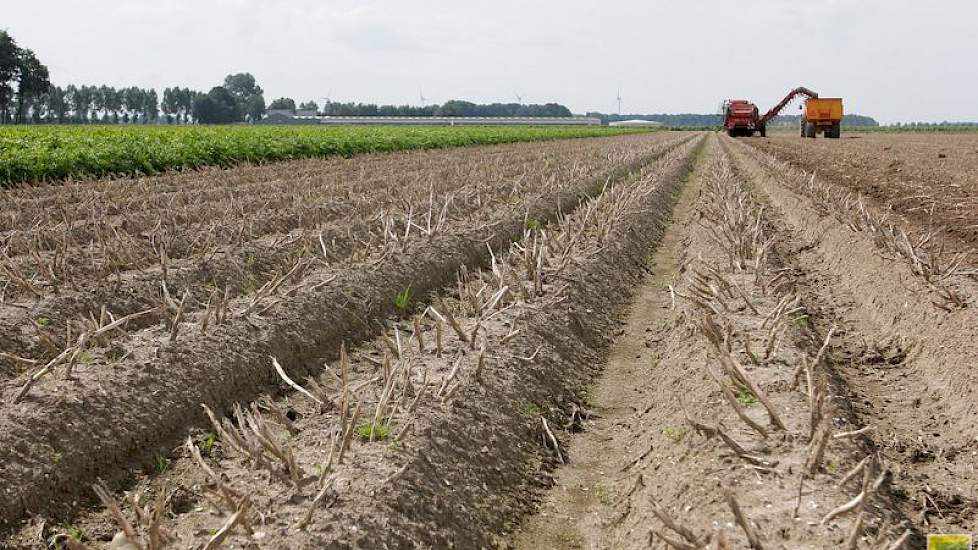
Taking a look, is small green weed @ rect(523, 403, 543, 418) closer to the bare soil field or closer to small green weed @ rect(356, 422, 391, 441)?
small green weed @ rect(356, 422, 391, 441)

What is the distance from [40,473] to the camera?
4.31 meters

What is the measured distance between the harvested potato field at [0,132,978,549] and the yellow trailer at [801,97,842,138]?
142 ft

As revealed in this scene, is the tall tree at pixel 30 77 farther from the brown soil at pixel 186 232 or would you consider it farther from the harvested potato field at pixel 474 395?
the harvested potato field at pixel 474 395

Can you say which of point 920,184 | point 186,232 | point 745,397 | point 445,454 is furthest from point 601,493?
point 920,184

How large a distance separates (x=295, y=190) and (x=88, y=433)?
10080 mm

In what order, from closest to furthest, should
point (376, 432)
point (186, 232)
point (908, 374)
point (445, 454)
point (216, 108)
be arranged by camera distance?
point (376, 432), point (445, 454), point (908, 374), point (186, 232), point (216, 108)

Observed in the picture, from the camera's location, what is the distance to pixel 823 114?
164 ft

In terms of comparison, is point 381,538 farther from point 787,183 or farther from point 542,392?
point 787,183

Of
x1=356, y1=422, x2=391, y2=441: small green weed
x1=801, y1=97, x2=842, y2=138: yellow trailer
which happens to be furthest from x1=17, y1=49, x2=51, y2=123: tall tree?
x1=356, y1=422, x2=391, y2=441: small green weed

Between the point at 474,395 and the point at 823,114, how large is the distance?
50840mm

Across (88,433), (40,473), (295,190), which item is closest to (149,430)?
(88,433)

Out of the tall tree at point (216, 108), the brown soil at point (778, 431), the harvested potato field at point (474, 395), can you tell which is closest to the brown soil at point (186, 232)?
the harvested potato field at point (474, 395)

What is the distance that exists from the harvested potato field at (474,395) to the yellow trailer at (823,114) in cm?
4340

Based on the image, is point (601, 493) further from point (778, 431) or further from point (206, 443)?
point (206, 443)
